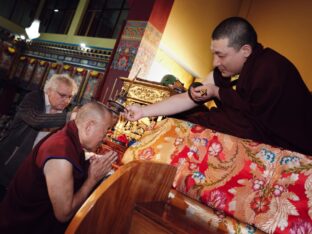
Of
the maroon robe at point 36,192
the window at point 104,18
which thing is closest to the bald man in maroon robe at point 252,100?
the maroon robe at point 36,192

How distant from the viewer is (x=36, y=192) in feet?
4.86

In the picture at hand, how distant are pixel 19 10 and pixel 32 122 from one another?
394 inches

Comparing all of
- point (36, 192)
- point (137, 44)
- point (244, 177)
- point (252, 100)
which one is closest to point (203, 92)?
point (252, 100)

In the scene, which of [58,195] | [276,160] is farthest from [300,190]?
[58,195]

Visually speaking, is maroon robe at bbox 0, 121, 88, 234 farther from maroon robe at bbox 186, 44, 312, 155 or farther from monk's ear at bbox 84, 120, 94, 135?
maroon robe at bbox 186, 44, 312, 155

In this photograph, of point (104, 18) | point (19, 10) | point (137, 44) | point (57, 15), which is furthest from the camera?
point (19, 10)

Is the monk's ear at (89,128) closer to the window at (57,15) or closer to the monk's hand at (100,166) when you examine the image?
the monk's hand at (100,166)

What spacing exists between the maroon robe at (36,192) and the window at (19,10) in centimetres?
1062

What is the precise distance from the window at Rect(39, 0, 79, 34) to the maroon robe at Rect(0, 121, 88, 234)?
8.75m

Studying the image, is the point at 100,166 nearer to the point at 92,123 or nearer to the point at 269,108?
the point at 92,123

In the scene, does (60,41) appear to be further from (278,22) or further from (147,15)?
(278,22)

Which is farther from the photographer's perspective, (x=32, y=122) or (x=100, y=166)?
(x=32, y=122)

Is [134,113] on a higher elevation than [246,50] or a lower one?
lower

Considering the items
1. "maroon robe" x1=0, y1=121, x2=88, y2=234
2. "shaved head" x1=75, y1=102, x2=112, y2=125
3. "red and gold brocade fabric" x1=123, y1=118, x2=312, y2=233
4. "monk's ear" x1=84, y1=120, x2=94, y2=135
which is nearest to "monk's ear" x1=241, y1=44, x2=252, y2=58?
Answer: "red and gold brocade fabric" x1=123, y1=118, x2=312, y2=233
